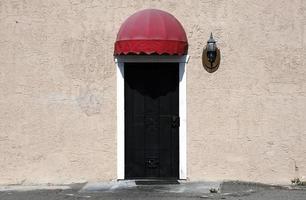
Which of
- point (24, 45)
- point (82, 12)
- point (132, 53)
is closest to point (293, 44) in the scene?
point (132, 53)

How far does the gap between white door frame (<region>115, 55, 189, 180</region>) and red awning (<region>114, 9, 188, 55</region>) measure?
35 centimetres

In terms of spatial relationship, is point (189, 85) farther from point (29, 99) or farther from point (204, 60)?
point (29, 99)

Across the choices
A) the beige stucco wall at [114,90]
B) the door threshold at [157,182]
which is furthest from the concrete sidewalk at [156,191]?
the beige stucco wall at [114,90]

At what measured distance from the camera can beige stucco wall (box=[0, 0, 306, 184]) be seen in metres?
11.9

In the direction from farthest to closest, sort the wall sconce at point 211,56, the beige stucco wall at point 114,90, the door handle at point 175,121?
the door handle at point 175,121
the beige stucco wall at point 114,90
the wall sconce at point 211,56

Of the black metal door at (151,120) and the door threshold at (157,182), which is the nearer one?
the door threshold at (157,182)

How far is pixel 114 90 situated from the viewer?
1202 cm

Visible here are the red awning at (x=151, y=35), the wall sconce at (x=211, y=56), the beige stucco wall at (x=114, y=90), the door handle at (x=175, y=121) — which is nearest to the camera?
the red awning at (x=151, y=35)

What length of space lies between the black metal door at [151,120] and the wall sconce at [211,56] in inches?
23.8

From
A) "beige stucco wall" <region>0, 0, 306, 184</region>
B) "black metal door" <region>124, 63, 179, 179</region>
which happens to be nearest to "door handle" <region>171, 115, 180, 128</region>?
"black metal door" <region>124, 63, 179, 179</region>

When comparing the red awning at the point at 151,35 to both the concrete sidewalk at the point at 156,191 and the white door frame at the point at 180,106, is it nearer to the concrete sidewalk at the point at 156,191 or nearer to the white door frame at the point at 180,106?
the white door frame at the point at 180,106

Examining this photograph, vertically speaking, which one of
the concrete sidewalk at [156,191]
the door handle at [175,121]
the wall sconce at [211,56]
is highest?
the wall sconce at [211,56]

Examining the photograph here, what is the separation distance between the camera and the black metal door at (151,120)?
39.5ft

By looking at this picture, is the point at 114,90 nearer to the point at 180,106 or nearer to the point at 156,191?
the point at 180,106
